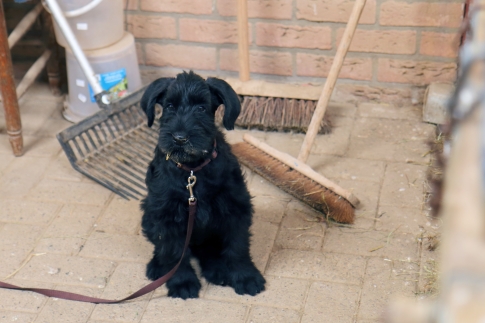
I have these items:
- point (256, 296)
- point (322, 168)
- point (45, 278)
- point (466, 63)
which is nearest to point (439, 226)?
point (322, 168)

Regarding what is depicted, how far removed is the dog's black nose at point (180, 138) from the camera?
7.31ft

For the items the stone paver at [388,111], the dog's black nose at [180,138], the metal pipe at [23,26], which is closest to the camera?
the dog's black nose at [180,138]

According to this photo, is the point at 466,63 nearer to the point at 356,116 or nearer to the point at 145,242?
the point at 145,242

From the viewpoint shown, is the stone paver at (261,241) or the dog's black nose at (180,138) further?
the stone paver at (261,241)

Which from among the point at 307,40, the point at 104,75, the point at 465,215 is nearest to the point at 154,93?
the point at 104,75

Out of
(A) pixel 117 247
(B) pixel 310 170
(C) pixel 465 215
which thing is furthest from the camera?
(B) pixel 310 170

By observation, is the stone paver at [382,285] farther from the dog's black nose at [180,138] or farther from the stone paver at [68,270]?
the stone paver at [68,270]

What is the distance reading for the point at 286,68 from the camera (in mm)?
3953

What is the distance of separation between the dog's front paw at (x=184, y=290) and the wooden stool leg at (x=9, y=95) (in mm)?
1496

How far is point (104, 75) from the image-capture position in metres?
3.75

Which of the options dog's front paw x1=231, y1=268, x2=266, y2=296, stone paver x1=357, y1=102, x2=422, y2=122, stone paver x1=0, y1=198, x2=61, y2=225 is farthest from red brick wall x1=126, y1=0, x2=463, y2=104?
dog's front paw x1=231, y1=268, x2=266, y2=296

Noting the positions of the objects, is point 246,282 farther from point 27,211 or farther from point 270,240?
point 27,211

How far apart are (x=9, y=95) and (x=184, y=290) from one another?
158cm

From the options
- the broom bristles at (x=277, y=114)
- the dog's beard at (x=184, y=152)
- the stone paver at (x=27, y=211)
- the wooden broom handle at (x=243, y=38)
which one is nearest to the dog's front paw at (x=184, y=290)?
the dog's beard at (x=184, y=152)
